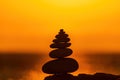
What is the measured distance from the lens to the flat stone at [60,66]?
131ft

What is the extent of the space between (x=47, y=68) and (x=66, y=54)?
5.92 ft

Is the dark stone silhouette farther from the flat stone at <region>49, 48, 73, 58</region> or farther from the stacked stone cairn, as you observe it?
the flat stone at <region>49, 48, 73, 58</region>

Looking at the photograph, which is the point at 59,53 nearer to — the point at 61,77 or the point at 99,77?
the point at 61,77

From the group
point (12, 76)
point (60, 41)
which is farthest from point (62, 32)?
point (12, 76)

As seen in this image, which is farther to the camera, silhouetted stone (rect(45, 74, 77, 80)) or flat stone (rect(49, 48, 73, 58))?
flat stone (rect(49, 48, 73, 58))

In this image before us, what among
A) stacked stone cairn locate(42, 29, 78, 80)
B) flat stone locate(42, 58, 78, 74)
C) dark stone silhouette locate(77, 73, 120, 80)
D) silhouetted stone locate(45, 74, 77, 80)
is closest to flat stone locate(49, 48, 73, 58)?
stacked stone cairn locate(42, 29, 78, 80)

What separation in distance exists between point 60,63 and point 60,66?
0.24 m

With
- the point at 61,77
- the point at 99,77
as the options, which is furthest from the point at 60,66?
the point at 99,77

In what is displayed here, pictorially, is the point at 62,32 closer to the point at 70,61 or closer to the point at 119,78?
the point at 70,61

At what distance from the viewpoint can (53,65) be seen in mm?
39875

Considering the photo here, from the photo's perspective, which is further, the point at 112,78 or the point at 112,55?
the point at 112,55

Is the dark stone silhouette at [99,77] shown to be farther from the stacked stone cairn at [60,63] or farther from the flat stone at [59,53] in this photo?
the flat stone at [59,53]

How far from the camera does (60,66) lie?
39906mm

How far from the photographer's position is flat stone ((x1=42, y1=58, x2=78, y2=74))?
131 ft
